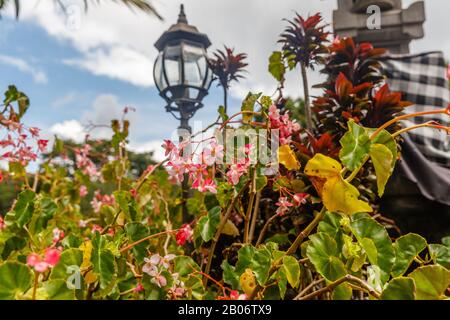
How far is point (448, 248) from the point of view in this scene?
1.72ft

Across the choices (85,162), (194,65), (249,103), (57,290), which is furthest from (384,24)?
(57,290)

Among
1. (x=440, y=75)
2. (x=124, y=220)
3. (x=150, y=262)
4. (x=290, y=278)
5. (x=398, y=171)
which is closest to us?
(x=290, y=278)

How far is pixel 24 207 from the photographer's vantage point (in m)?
0.66

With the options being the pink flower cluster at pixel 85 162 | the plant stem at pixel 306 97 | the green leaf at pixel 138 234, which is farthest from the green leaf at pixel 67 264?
the pink flower cluster at pixel 85 162

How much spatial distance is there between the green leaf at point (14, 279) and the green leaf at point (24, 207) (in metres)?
0.31

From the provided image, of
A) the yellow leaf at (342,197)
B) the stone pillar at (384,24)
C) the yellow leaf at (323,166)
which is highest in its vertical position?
the stone pillar at (384,24)

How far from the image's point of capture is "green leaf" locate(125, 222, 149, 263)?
0.61m

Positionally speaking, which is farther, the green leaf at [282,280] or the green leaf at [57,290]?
the green leaf at [282,280]

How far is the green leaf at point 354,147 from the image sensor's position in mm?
444

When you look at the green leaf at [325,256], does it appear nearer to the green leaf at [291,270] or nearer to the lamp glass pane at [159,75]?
the green leaf at [291,270]

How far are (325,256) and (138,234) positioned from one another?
12.1 inches

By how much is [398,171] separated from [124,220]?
82 cm

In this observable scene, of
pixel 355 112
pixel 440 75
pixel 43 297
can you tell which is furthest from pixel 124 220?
pixel 440 75
